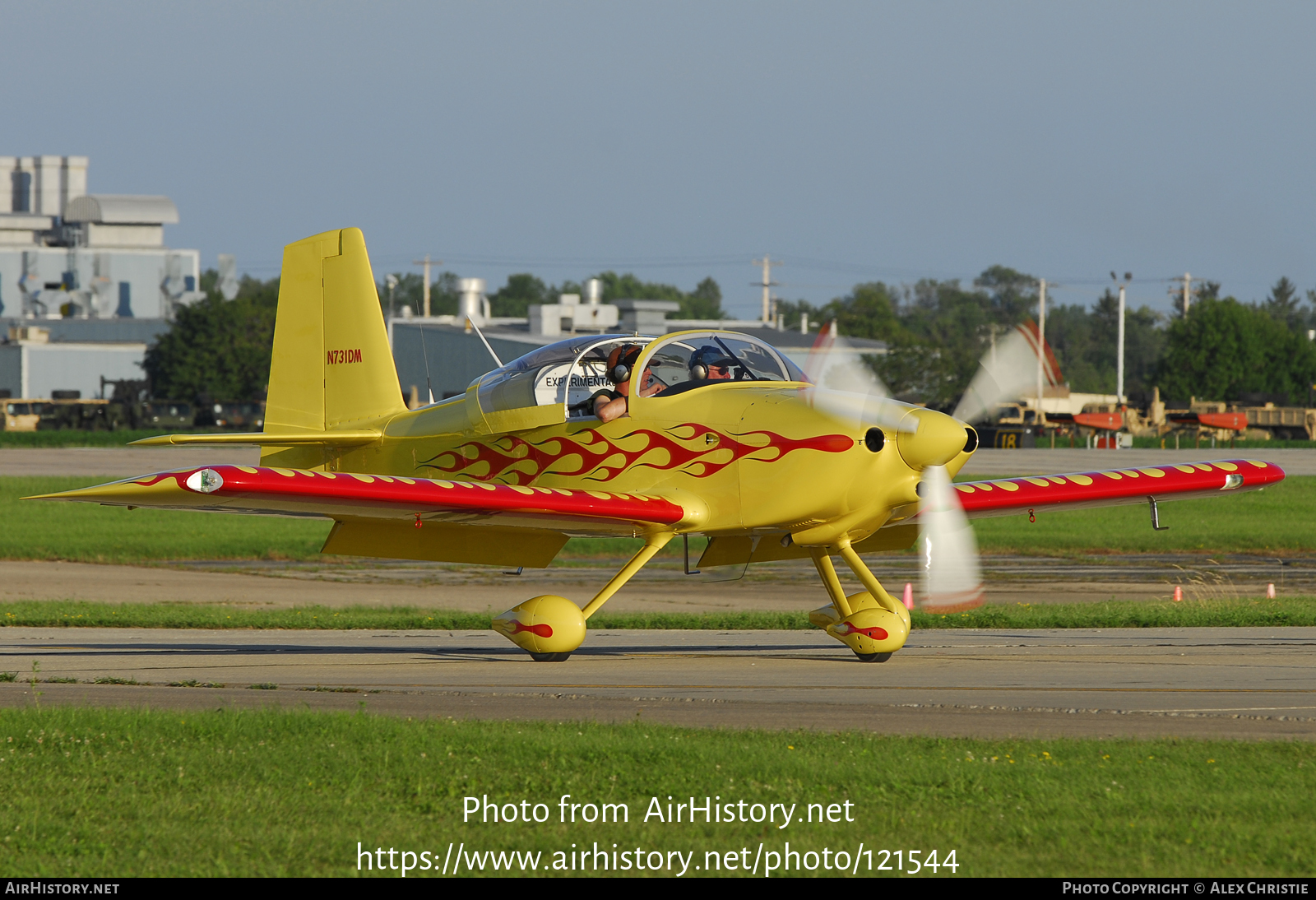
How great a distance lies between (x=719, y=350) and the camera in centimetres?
1297

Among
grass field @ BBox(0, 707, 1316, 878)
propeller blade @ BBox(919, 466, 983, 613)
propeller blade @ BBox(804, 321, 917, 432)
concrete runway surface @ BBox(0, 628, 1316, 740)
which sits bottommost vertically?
concrete runway surface @ BBox(0, 628, 1316, 740)

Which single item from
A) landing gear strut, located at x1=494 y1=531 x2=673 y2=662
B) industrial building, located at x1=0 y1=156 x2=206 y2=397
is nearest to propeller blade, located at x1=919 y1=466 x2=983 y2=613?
landing gear strut, located at x1=494 y1=531 x2=673 y2=662

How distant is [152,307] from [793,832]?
452 ft

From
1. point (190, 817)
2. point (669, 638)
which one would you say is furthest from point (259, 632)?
point (190, 817)

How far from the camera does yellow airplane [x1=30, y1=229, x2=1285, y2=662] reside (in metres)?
11.7

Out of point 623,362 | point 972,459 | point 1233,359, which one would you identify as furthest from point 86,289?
point 623,362

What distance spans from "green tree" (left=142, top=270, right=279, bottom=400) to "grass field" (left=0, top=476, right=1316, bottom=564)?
62.0 metres

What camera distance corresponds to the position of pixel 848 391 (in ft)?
39.6

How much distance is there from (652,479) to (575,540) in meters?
17.7

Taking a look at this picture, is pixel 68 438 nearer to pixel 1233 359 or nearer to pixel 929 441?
pixel 929 441

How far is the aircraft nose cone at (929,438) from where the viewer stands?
11.5 m

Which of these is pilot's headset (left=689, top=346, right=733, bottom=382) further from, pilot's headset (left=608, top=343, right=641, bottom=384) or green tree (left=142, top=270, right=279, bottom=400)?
green tree (left=142, top=270, right=279, bottom=400)

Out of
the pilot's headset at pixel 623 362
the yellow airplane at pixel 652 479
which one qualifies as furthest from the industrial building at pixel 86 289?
the pilot's headset at pixel 623 362
